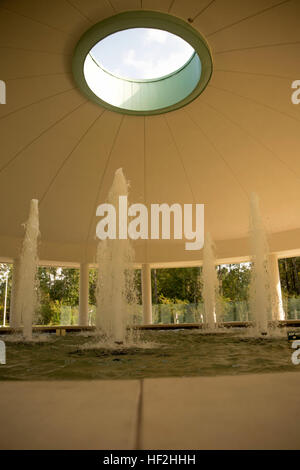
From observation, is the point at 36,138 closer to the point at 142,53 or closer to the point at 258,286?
the point at 142,53

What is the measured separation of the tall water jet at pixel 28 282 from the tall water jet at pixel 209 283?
787 centimetres

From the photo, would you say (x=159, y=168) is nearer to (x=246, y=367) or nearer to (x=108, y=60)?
(x=108, y=60)

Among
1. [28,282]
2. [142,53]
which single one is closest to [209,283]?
[28,282]

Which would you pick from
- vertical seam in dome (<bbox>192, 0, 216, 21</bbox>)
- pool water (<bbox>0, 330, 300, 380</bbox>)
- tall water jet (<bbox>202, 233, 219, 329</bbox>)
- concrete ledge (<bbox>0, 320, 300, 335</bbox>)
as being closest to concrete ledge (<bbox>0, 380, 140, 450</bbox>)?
pool water (<bbox>0, 330, 300, 380</bbox>)

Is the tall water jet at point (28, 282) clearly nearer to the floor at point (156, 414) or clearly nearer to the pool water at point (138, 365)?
the pool water at point (138, 365)

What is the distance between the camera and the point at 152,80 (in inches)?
549

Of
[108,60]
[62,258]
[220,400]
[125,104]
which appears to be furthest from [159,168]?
[220,400]

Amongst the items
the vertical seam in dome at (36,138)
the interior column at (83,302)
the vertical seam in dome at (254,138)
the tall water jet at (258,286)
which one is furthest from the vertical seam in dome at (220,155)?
the interior column at (83,302)

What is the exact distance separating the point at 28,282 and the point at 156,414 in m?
12.7

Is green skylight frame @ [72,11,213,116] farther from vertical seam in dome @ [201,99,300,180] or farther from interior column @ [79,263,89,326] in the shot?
interior column @ [79,263,89,326]

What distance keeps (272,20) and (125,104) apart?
19.4 ft

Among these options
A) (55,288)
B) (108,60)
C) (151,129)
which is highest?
(108,60)

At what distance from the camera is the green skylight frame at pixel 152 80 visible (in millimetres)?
9531

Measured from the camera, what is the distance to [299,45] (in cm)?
1064
